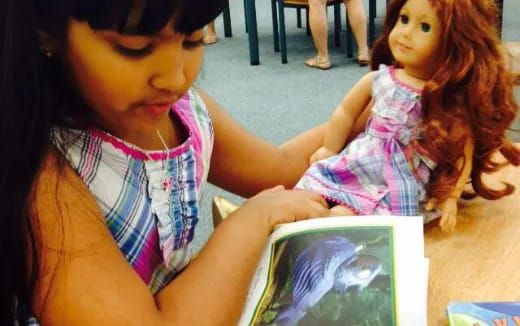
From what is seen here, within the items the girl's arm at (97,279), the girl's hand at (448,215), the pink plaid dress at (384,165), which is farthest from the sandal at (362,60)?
the girl's arm at (97,279)

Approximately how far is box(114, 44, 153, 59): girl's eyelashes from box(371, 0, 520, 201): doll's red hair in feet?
1.37

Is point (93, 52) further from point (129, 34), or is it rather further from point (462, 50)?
point (462, 50)

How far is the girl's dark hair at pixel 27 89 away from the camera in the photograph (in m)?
0.55

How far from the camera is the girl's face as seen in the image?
22.9 inches

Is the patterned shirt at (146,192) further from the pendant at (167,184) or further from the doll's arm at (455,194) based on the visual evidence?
the doll's arm at (455,194)

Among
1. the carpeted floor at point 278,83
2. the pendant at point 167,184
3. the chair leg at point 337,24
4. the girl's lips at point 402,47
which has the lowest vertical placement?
the carpeted floor at point 278,83

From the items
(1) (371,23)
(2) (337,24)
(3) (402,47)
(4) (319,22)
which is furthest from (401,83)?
(2) (337,24)

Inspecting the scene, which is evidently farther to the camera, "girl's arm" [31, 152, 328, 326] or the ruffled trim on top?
the ruffled trim on top

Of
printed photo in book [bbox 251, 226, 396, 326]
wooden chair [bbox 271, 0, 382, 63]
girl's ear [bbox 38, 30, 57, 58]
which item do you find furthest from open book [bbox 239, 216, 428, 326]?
wooden chair [bbox 271, 0, 382, 63]

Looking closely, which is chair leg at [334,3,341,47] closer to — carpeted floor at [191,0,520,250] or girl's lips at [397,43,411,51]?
carpeted floor at [191,0,520,250]

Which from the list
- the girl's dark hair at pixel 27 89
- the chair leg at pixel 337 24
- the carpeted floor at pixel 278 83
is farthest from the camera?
the chair leg at pixel 337 24

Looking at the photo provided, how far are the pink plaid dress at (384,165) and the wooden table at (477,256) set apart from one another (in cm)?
7

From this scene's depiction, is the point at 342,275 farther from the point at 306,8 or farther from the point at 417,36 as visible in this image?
the point at 306,8

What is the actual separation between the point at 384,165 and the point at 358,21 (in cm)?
243
